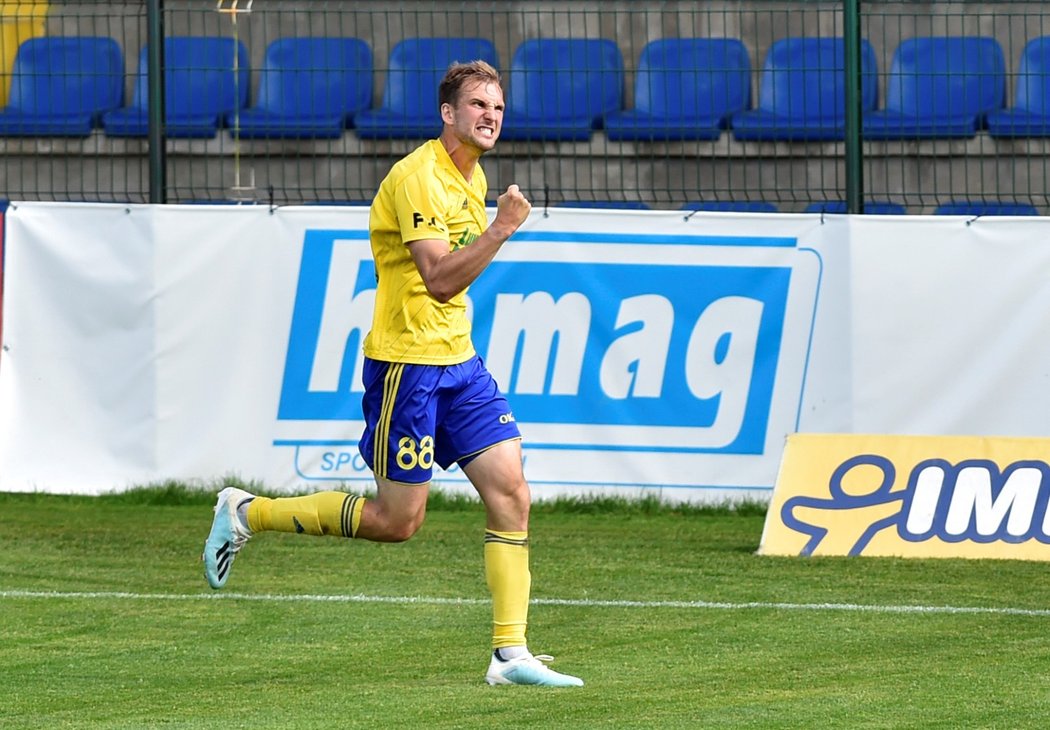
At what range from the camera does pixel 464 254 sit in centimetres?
579

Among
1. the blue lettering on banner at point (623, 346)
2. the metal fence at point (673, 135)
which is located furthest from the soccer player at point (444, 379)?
the metal fence at point (673, 135)

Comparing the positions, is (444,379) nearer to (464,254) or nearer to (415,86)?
(464,254)

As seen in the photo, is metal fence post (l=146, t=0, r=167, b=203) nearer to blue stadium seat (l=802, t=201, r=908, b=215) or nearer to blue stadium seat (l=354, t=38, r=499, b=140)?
blue stadium seat (l=354, t=38, r=499, b=140)

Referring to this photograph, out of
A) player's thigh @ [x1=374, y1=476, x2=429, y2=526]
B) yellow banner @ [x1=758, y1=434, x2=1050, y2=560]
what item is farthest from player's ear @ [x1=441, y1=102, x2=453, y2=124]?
yellow banner @ [x1=758, y1=434, x2=1050, y2=560]

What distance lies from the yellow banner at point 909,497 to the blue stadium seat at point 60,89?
5.76m

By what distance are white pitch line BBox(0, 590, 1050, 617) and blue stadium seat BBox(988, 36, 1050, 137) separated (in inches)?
196

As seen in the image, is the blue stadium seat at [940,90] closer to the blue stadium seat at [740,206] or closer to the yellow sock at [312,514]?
the blue stadium seat at [740,206]

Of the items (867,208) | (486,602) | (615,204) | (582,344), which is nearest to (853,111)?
(867,208)

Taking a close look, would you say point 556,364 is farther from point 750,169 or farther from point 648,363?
point 750,169

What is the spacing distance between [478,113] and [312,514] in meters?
1.45

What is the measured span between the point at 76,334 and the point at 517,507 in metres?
6.00

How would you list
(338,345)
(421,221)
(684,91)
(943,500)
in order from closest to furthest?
(421,221) → (943,500) → (338,345) → (684,91)

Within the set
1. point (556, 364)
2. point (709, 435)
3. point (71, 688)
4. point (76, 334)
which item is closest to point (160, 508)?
point (76, 334)

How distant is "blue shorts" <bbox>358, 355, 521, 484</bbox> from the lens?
6117 millimetres
